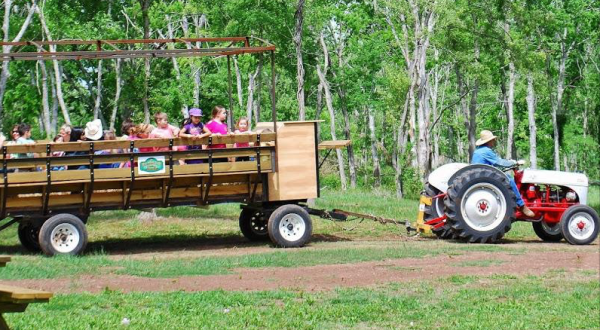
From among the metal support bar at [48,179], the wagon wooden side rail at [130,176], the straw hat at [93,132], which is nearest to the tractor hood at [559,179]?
the wagon wooden side rail at [130,176]

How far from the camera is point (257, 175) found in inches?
700

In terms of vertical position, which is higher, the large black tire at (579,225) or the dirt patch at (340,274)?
the large black tire at (579,225)

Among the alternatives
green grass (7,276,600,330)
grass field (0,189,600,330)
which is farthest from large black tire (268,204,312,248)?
green grass (7,276,600,330)

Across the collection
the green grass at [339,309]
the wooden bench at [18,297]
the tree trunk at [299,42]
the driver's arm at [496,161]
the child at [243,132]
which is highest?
the tree trunk at [299,42]

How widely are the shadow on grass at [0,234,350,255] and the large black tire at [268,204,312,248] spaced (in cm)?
79

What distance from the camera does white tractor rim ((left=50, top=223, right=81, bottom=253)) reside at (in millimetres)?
16297

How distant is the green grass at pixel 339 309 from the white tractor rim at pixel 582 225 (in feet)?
19.2

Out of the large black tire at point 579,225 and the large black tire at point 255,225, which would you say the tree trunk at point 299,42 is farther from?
the large black tire at point 579,225

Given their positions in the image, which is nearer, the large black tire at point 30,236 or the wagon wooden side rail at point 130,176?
the wagon wooden side rail at point 130,176

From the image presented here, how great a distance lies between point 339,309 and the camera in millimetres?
10789

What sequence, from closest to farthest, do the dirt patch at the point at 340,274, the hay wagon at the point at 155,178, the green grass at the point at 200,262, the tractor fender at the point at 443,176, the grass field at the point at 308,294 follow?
1. the grass field at the point at 308,294
2. the dirt patch at the point at 340,274
3. the green grass at the point at 200,262
4. the hay wagon at the point at 155,178
5. the tractor fender at the point at 443,176

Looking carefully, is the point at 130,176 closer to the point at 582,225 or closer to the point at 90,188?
the point at 90,188

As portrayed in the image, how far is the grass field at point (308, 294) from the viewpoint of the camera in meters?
10.2

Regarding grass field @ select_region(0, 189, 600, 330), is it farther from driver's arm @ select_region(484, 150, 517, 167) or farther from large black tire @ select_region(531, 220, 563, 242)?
driver's arm @ select_region(484, 150, 517, 167)
